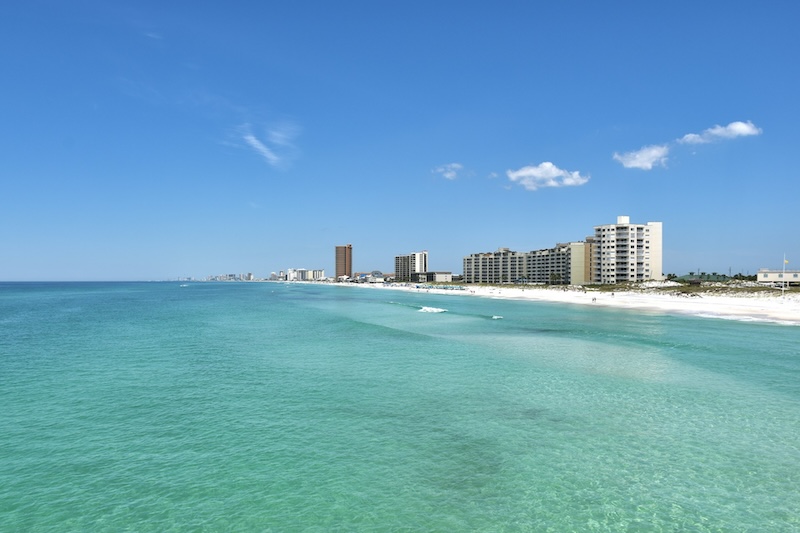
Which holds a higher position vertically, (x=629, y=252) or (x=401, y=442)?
(x=629, y=252)

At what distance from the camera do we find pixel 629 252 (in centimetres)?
15412

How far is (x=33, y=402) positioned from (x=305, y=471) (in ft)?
49.4

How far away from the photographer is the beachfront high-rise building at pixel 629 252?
506ft

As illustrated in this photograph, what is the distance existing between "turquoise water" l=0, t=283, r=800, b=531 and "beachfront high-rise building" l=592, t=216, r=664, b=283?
13430 centimetres

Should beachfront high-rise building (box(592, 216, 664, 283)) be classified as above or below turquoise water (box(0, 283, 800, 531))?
above

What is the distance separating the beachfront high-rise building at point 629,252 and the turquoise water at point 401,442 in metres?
134

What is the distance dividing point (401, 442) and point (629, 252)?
16130cm

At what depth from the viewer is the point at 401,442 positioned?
14.5 meters

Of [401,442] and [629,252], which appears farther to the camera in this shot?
[629,252]

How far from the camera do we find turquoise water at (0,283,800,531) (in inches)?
404

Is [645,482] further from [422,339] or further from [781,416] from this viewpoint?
[422,339]

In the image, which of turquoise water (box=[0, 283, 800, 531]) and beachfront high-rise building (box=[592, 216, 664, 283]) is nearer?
turquoise water (box=[0, 283, 800, 531])

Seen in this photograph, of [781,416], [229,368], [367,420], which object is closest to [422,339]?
[229,368]

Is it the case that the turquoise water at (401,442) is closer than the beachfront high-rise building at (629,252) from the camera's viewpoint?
Yes
